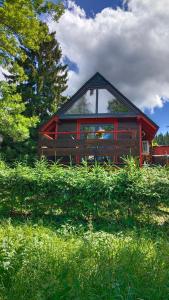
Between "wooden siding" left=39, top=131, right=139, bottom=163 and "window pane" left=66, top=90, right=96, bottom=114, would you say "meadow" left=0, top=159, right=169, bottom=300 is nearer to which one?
"wooden siding" left=39, top=131, right=139, bottom=163

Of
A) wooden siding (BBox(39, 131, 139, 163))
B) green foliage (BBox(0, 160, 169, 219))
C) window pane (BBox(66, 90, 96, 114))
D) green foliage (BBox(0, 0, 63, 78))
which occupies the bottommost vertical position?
green foliage (BBox(0, 160, 169, 219))

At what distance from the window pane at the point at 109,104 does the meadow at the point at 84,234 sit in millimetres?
8813

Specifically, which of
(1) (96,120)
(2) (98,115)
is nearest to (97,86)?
(2) (98,115)

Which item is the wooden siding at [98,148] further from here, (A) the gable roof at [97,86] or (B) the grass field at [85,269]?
(B) the grass field at [85,269]

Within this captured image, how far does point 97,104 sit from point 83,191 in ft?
33.3

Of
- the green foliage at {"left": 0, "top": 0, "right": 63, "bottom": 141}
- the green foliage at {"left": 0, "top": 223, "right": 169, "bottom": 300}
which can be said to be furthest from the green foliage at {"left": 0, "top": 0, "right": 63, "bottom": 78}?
the green foliage at {"left": 0, "top": 223, "right": 169, "bottom": 300}

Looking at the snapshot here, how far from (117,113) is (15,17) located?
8015 mm

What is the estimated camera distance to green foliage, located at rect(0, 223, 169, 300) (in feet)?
11.0

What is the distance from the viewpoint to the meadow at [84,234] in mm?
3467

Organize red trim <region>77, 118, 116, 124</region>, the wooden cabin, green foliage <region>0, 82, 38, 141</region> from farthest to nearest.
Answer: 1. red trim <region>77, 118, 116, 124</region>
2. the wooden cabin
3. green foliage <region>0, 82, 38, 141</region>

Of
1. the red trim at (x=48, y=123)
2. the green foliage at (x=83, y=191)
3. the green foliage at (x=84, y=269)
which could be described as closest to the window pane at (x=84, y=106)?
the red trim at (x=48, y=123)

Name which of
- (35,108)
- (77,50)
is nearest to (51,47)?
(35,108)

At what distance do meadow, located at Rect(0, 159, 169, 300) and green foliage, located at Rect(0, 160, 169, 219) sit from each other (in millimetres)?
21

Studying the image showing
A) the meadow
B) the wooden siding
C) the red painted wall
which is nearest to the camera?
the meadow
